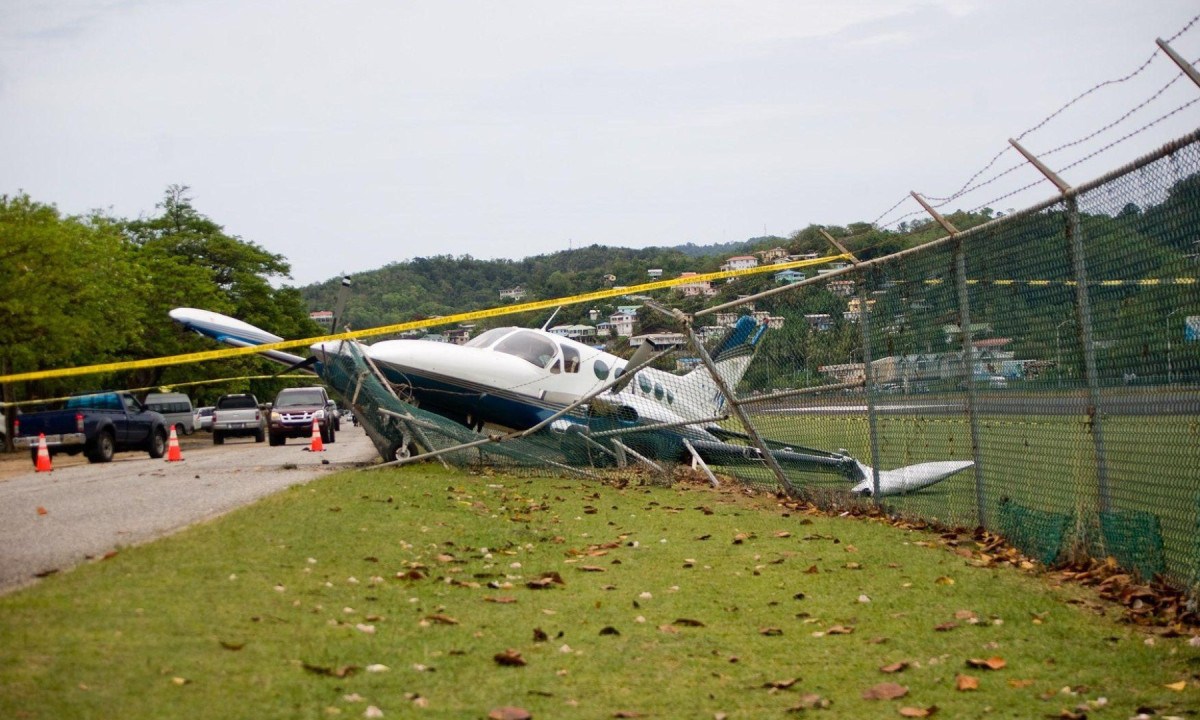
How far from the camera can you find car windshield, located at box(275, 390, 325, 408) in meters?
34.2

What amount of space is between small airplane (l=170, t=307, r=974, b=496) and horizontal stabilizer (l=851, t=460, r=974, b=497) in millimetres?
21

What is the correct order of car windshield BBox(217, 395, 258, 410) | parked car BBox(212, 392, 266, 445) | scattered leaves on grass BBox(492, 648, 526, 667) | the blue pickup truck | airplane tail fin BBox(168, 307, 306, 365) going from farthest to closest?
1. car windshield BBox(217, 395, 258, 410)
2. parked car BBox(212, 392, 266, 445)
3. the blue pickup truck
4. airplane tail fin BBox(168, 307, 306, 365)
5. scattered leaves on grass BBox(492, 648, 526, 667)

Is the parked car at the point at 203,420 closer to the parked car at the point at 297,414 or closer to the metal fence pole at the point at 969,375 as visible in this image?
the parked car at the point at 297,414

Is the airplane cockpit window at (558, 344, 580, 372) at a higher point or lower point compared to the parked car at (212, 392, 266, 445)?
higher

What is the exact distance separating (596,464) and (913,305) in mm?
6909

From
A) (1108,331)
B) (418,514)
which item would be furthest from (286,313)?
(1108,331)

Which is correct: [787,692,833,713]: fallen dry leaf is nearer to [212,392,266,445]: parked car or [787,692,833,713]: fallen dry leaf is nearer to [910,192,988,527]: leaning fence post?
[910,192,988,527]: leaning fence post

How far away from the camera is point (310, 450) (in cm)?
2523

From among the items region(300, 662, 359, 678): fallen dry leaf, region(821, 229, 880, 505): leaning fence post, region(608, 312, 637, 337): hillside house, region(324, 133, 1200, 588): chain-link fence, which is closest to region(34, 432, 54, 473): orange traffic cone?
region(324, 133, 1200, 588): chain-link fence

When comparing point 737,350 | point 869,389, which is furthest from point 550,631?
point 737,350

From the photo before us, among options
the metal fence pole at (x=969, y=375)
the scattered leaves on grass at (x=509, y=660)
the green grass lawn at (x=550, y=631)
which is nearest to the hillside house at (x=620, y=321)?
the metal fence pole at (x=969, y=375)

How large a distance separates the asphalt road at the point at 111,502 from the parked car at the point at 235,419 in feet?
49.5

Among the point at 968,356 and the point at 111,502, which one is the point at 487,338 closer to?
the point at 111,502

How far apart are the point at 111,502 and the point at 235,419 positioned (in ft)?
83.2
